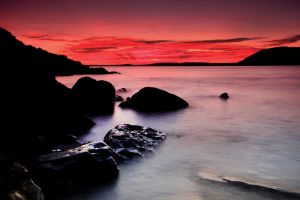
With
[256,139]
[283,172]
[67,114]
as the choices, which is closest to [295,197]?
[283,172]

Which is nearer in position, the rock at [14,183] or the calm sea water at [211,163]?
the rock at [14,183]

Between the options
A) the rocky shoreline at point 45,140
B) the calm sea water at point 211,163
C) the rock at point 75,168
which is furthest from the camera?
the calm sea water at point 211,163

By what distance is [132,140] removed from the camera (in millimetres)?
7961

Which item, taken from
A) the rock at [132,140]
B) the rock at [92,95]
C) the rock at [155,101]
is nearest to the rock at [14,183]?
the rock at [132,140]

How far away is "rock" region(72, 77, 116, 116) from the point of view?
54.1ft

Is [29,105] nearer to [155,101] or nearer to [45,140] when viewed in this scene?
[45,140]

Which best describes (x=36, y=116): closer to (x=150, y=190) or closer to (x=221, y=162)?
(x=150, y=190)

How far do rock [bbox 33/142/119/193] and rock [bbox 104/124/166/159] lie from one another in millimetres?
1244

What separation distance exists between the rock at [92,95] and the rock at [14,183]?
11912mm

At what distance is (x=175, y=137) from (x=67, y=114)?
3988mm

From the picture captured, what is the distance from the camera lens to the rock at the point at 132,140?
24.2 feet

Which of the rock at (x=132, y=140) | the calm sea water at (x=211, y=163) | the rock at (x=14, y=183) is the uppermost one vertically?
the rock at (x=14, y=183)

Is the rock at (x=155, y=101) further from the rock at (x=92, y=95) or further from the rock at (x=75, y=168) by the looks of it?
the rock at (x=75, y=168)

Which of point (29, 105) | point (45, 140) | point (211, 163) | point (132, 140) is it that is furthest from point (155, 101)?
point (211, 163)
